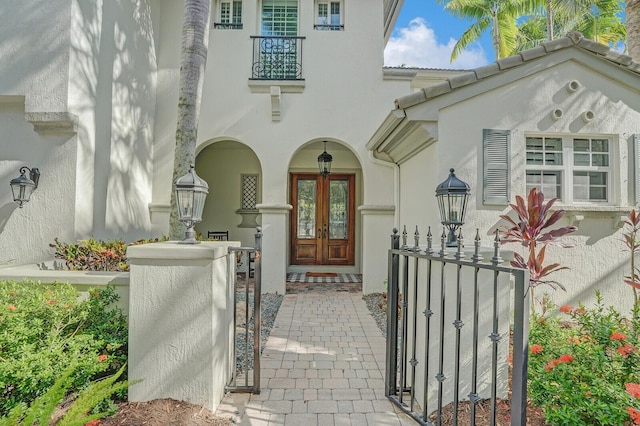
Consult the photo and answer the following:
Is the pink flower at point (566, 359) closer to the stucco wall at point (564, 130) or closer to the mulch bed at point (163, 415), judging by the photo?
the mulch bed at point (163, 415)

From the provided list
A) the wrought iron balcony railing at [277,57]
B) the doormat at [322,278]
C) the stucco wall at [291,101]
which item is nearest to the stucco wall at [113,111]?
the stucco wall at [291,101]

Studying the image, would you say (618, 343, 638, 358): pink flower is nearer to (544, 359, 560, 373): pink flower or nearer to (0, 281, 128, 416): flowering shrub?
(544, 359, 560, 373): pink flower

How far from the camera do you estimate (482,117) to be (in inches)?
213

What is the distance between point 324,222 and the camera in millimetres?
10391

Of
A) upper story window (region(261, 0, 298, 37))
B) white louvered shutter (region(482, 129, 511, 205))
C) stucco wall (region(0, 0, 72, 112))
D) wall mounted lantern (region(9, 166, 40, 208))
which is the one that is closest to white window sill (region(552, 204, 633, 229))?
white louvered shutter (region(482, 129, 511, 205))

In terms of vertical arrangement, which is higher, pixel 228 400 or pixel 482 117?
pixel 482 117

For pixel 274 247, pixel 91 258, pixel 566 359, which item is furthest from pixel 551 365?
pixel 274 247

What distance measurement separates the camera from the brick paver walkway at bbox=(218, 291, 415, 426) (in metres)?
2.95

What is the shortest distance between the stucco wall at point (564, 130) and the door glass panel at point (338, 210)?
196 inches

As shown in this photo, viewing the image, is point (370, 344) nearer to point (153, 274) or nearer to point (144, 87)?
point (153, 274)

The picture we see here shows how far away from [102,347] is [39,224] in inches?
129

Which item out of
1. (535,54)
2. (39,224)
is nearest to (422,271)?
(535,54)

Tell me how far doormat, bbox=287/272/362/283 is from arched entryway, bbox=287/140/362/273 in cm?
40

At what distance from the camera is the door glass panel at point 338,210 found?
411 inches
